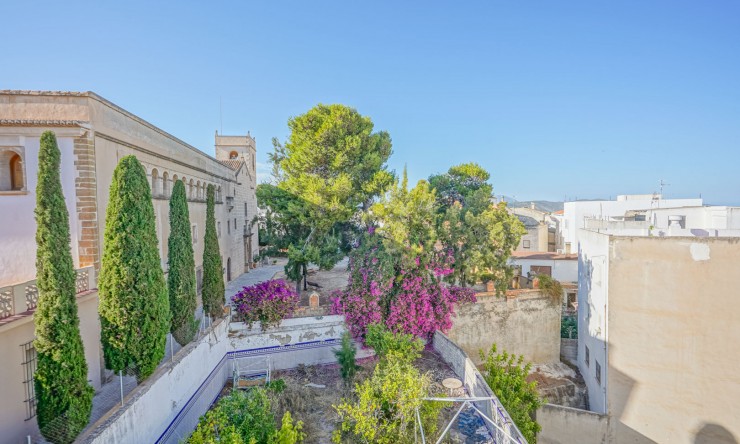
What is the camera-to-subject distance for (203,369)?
1018cm

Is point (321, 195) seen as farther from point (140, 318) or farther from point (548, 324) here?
point (548, 324)

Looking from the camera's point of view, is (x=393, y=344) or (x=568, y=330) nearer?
(x=393, y=344)

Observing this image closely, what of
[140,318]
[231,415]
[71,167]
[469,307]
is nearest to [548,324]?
[469,307]

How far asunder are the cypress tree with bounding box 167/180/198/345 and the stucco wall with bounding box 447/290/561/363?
9618 mm

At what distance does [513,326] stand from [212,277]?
40.0 ft

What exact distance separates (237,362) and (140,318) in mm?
4449

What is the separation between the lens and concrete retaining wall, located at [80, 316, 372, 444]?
22.5 feet

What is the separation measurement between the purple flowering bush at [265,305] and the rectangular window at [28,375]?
5.14 m

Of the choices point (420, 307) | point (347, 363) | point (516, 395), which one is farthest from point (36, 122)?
point (516, 395)

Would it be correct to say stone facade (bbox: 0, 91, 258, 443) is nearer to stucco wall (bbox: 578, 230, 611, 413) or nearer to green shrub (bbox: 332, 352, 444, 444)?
green shrub (bbox: 332, 352, 444, 444)

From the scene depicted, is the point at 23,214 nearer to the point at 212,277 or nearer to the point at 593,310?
the point at 212,277

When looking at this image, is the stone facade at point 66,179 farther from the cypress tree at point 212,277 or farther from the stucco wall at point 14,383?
the cypress tree at point 212,277

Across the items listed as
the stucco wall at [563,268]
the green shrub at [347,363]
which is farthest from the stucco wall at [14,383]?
the stucco wall at [563,268]

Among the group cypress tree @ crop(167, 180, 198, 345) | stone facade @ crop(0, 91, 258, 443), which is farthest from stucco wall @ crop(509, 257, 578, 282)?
stone facade @ crop(0, 91, 258, 443)
